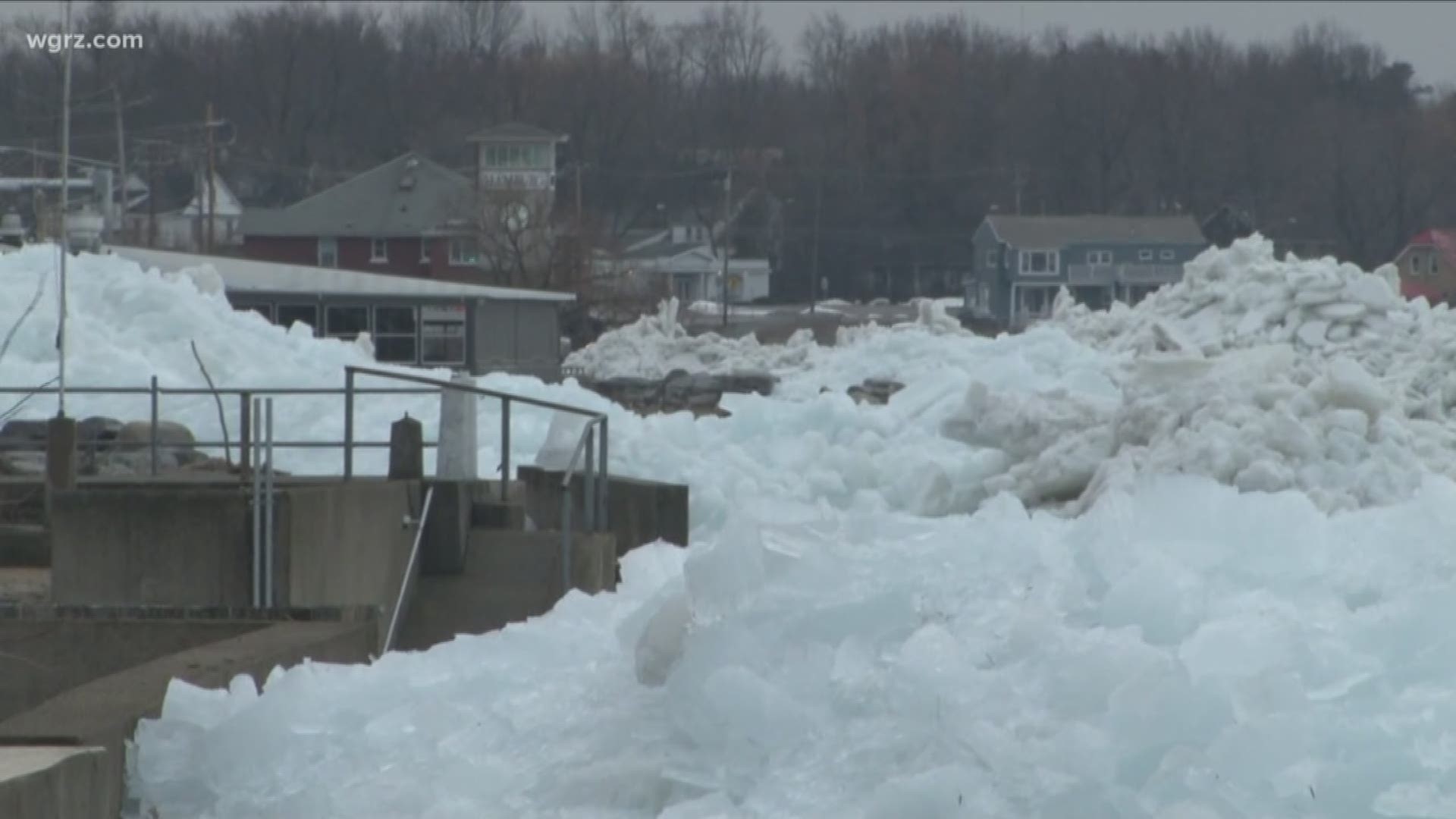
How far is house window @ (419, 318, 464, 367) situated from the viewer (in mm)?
47875

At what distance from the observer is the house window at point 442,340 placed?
4788cm

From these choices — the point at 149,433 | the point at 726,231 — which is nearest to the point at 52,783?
the point at 149,433

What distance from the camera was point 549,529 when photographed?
16453mm

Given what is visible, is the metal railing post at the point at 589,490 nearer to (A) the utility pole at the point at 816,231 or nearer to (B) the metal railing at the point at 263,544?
(B) the metal railing at the point at 263,544

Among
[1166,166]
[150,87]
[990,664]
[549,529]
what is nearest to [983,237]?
[1166,166]

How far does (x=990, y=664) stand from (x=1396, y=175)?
7636cm

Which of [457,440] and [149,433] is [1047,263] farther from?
[457,440]

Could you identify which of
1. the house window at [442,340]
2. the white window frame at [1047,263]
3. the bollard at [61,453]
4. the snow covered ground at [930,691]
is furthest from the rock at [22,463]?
the white window frame at [1047,263]

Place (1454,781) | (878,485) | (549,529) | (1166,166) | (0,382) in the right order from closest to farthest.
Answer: (1454,781)
(549,529)
(0,382)
(878,485)
(1166,166)

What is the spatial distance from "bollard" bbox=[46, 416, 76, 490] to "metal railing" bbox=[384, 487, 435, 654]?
7.38 feet

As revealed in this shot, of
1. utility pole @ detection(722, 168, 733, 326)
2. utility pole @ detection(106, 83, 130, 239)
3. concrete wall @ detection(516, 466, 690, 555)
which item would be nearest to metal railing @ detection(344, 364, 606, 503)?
concrete wall @ detection(516, 466, 690, 555)

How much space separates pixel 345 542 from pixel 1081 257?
73721mm

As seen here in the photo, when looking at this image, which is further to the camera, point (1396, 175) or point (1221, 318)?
point (1396, 175)

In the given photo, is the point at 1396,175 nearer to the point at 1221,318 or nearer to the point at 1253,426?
the point at 1221,318
